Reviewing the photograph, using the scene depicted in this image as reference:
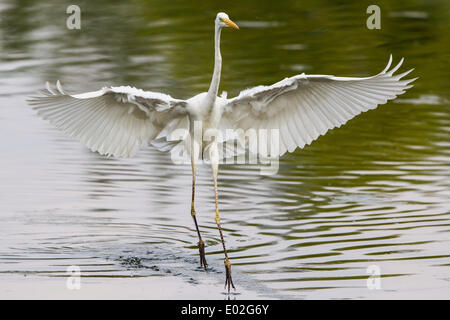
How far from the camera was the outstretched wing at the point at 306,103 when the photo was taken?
8.30 meters

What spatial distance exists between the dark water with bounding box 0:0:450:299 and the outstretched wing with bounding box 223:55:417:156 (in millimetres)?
967

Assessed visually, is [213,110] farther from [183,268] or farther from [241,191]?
[241,191]

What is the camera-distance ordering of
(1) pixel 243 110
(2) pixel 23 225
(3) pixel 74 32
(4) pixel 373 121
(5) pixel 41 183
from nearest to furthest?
(1) pixel 243 110 → (2) pixel 23 225 → (5) pixel 41 183 → (4) pixel 373 121 → (3) pixel 74 32

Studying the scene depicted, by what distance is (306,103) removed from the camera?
8.69 metres

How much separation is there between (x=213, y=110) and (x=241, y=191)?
2029mm

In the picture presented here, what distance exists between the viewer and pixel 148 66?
54.9 feet

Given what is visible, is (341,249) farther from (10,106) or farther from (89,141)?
(10,106)

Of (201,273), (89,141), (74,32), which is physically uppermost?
(74,32)

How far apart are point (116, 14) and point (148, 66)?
5174 millimetres

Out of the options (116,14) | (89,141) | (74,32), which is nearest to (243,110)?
(89,141)

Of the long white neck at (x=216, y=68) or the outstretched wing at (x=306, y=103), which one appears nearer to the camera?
the outstretched wing at (x=306, y=103)

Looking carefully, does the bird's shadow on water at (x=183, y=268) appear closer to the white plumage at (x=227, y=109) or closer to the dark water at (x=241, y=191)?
the dark water at (x=241, y=191)

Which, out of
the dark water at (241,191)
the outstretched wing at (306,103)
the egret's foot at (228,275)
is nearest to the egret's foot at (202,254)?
the dark water at (241,191)

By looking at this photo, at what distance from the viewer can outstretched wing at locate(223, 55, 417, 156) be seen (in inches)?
327
